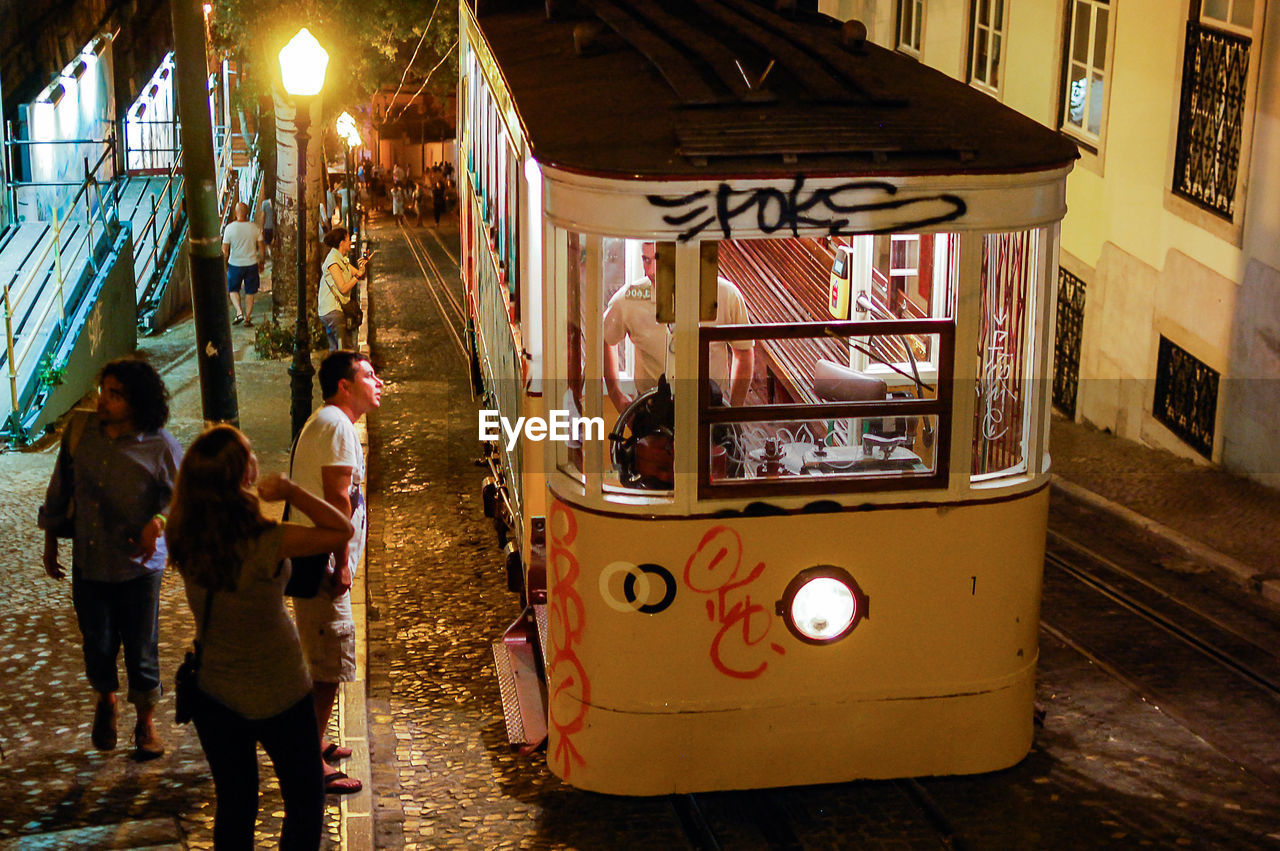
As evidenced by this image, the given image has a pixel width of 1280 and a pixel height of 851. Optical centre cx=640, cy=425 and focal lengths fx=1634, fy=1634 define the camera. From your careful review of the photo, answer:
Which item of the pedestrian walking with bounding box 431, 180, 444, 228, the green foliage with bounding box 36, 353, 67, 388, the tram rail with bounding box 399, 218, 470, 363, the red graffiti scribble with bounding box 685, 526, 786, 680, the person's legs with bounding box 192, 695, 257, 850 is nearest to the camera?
the person's legs with bounding box 192, 695, 257, 850

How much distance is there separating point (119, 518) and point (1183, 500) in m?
7.46

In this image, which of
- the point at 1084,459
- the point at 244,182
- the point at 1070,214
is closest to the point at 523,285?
the point at 1084,459

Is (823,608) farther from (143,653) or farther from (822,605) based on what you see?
(143,653)

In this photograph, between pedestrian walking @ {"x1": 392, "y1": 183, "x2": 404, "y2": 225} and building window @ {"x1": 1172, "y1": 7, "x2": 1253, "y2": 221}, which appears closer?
building window @ {"x1": 1172, "y1": 7, "x2": 1253, "y2": 221}

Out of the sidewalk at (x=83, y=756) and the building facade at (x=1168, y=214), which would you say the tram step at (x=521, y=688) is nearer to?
the sidewalk at (x=83, y=756)

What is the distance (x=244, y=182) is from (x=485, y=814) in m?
22.8

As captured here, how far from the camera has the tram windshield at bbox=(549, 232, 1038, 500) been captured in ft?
18.8

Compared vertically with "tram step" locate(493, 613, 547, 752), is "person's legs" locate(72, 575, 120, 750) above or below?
above

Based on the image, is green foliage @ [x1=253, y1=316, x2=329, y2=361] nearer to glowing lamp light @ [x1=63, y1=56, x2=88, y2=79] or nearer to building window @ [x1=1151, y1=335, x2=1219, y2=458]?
glowing lamp light @ [x1=63, y1=56, x2=88, y2=79]

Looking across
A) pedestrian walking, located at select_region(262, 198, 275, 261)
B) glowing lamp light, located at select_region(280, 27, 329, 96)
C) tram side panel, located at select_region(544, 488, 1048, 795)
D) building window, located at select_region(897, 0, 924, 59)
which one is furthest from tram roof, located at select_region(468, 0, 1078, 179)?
pedestrian walking, located at select_region(262, 198, 275, 261)

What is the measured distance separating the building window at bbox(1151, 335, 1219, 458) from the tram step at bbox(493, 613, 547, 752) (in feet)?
21.0

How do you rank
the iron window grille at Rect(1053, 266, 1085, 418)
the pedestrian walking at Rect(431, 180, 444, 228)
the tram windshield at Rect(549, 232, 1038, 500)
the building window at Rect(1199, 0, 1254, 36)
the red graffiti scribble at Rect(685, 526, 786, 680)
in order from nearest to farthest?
the tram windshield at Rect(549, 232, 1038, 500) → the red graffiti scribble at Rect(685, 526, 786, 680) → the building window at Rect(1199, 0, 1254, 36) → the iron window grille at Rect(1053, 266, 1085, 418) → the pedestrian walking at Rect(431, 180, 444, 228)

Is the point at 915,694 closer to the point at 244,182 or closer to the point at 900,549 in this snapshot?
the point at 900,549

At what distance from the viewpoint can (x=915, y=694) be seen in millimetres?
6121
